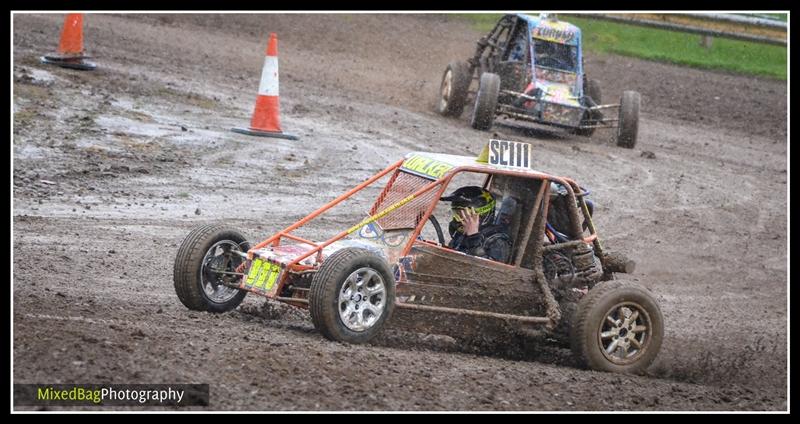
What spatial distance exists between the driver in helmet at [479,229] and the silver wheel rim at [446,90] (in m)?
8.97

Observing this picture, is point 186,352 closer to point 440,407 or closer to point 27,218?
point 440,407

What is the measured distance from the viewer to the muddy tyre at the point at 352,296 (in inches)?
238

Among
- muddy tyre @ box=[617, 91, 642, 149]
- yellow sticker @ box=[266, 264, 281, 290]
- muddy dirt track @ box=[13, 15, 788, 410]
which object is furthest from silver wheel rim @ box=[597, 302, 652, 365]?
muddy tyre @ box=[617, 91, 642, 149]

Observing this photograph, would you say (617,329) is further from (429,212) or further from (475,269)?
(429,212)

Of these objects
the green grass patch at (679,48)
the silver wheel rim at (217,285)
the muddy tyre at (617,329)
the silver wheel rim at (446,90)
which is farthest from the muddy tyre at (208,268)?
the green grass patch at (679,48)

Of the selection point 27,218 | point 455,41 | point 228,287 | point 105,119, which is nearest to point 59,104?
point 105,119

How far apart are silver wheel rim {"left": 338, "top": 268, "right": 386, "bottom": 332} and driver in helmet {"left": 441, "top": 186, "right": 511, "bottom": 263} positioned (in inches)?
36.5

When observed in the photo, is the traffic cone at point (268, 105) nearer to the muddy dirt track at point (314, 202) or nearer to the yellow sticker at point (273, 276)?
the muddy dirt track at point (314, 202)

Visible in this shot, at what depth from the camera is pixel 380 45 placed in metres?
21.2

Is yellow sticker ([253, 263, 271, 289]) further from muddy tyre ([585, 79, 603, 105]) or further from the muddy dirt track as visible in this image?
muddy tyre ([585, 79, 603, 105])

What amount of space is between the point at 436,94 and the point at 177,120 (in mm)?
5963

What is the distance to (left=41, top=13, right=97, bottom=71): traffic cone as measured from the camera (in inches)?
590

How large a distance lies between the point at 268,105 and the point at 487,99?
3.23m
